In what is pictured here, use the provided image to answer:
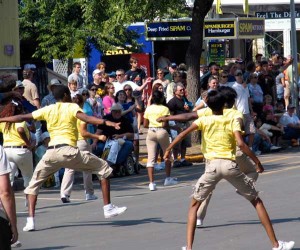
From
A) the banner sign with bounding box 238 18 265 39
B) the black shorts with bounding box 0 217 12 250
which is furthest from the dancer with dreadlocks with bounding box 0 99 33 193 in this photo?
the banner sign with bounding box 238 18 265 39

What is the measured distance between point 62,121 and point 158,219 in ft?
6.01

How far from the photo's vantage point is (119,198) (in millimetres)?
15438

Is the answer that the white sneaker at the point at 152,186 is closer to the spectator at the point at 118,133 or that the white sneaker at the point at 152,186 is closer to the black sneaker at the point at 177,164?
the spectator at the point at 118,133

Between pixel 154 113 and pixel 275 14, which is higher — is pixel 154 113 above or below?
below

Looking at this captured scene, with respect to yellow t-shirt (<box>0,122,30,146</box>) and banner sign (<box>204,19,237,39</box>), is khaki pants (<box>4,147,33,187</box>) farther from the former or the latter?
banner sign (<box>204,19,237,39</box>)

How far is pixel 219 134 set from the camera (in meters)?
10.8

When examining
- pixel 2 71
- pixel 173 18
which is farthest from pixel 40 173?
pixel 173 18

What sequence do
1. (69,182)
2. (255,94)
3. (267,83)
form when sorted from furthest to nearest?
(267,83) → (255,94) → (69,182)

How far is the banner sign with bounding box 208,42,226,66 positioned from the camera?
109ft

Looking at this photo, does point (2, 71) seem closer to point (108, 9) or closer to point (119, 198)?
point (108, 9)

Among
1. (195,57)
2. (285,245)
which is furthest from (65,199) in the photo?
(195,57)

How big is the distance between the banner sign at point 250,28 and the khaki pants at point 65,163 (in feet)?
60.6

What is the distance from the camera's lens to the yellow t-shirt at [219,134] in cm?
1078

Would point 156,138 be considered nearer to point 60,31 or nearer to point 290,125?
point 290,125
